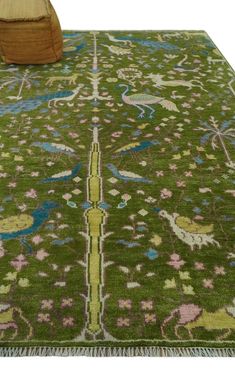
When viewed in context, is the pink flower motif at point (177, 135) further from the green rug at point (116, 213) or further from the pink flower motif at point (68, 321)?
the pink flower motif at point (68, 321)

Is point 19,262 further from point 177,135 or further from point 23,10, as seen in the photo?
point 23,10

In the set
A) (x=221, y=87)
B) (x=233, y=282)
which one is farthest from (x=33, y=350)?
(x=221, y=87)

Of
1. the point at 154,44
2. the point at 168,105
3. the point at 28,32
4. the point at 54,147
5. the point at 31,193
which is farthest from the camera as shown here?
the point at 154,44

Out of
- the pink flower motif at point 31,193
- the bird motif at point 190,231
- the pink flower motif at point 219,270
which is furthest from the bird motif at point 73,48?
the pink flower motif at point 219,270

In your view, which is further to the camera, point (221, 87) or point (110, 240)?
point (221, 87)

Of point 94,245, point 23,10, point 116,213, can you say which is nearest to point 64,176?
point 116,213

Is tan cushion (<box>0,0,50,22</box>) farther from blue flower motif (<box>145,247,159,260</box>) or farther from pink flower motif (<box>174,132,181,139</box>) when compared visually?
blue flower motif (<box>145,247,159,260</box>)

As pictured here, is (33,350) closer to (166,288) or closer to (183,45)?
(166,288)

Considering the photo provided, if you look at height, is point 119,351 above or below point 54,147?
below
